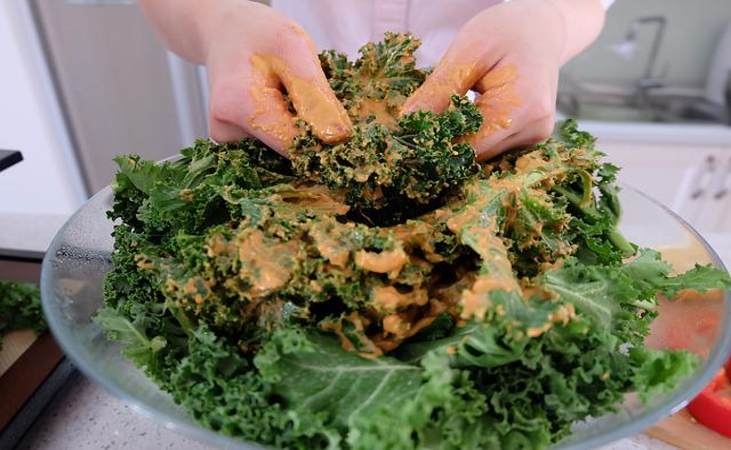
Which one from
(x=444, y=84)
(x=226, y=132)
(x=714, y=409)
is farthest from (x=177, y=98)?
(x=714, y=409)

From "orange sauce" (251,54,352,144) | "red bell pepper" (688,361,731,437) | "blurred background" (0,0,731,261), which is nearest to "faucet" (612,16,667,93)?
"blurred background" (0,0,731,261)

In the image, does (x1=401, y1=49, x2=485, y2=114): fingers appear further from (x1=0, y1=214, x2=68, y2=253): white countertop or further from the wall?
the wall

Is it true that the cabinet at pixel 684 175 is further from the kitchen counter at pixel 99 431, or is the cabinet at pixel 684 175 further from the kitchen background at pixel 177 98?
the kitchen counter at pixel 99 431

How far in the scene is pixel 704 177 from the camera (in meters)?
2.85

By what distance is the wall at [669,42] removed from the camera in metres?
3.28

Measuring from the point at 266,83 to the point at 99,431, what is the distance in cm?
74

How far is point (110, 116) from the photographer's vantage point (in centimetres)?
347

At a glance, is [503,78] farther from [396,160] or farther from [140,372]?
[140,372]

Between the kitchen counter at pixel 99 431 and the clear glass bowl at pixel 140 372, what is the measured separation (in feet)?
1.02

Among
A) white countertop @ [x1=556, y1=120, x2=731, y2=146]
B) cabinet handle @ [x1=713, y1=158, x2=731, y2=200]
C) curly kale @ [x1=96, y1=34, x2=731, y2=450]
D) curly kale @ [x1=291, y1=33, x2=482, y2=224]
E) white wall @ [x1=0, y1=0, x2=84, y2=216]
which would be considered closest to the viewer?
curly kale @ [x1=96, y1=34, x2=731, y2=450]

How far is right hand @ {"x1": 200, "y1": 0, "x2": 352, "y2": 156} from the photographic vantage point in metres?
0.88

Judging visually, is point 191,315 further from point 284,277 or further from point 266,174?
point 266,174

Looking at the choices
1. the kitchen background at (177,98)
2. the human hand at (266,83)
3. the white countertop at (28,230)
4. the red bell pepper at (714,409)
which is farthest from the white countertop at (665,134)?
the white countertop at (28,230)

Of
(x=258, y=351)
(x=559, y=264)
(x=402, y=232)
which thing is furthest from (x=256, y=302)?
(x=559, y=264)
